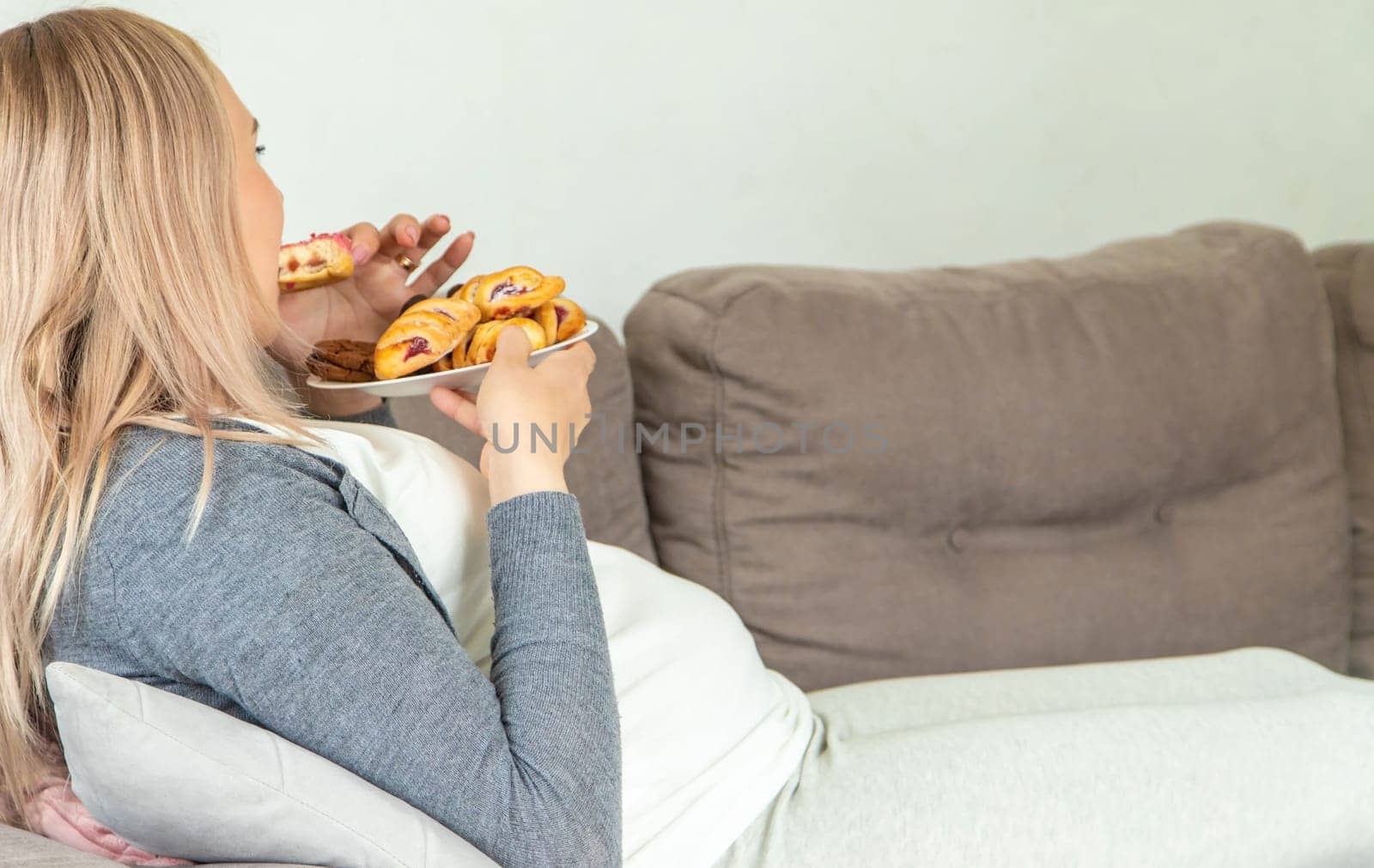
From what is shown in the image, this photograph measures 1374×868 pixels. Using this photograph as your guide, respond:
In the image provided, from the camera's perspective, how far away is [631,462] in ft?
4.66

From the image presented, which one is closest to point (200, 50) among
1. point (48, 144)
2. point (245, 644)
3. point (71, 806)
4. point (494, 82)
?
point (48, 144)

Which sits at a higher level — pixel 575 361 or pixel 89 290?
pixel 89 290

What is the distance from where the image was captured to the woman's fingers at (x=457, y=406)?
978 millimetres

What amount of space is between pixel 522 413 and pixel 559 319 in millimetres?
220

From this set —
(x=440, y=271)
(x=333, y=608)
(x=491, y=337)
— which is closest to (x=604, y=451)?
(x=440, y=271)

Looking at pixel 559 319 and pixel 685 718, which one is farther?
pixel 559 319

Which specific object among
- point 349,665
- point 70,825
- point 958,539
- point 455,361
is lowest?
point 958,539

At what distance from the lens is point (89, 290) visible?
2.61 ft

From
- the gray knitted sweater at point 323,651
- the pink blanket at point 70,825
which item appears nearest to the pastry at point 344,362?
the gray knitted sweater at point 323,651

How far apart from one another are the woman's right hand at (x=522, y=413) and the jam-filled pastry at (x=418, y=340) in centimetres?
4

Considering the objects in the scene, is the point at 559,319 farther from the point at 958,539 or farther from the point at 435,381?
the point at 958,539

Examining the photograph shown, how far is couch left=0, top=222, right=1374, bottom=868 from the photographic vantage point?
1384mm

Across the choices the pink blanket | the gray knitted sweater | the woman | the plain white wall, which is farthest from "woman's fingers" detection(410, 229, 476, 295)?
the pink blanket

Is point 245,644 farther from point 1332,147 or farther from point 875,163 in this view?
point 1332,147
